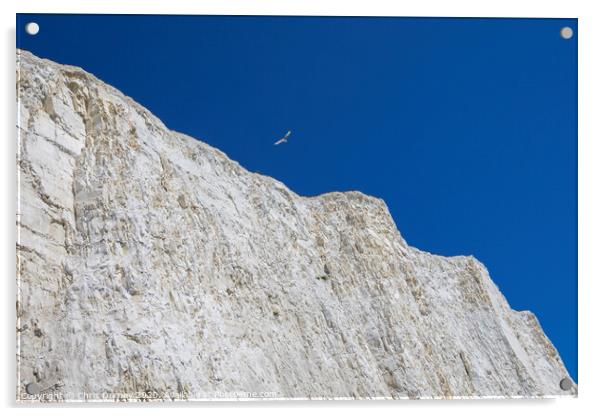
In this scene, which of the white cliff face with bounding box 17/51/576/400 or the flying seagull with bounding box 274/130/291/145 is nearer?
the white cliff face with bounding box 17/51/576/400

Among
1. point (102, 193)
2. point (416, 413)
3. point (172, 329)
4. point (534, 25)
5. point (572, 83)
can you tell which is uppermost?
point (534, 25)

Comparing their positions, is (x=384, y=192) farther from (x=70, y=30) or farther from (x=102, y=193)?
(x=70, y=30)

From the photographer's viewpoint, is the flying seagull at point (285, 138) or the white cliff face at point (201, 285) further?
the flying seagull at point (285, 138)

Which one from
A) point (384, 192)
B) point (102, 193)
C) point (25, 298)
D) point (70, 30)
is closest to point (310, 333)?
point (384, 192)

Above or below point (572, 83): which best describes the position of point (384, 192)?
below

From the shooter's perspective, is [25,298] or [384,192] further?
[384,192]
